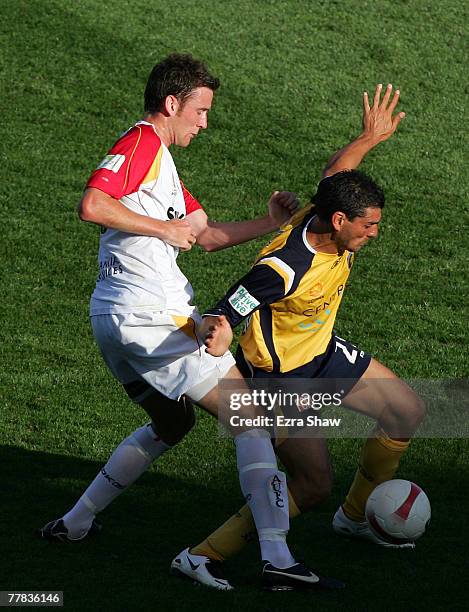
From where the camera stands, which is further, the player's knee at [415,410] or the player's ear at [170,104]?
the player's knee at [415,410]

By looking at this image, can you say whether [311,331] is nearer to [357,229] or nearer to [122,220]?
[357,229]

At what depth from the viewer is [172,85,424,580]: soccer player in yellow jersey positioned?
18.5 ft

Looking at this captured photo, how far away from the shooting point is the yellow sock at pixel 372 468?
20.4 ft

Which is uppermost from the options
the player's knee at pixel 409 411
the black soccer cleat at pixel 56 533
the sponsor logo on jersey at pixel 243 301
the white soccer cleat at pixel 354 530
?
the sponsor logo on jersey at pixel 243 301

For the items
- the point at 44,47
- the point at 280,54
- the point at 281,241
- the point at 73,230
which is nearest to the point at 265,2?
the point at 280,54

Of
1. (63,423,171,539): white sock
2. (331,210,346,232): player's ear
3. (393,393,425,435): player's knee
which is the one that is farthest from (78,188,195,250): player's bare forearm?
(393,393,425,435): player's knee

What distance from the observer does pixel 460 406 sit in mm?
8773

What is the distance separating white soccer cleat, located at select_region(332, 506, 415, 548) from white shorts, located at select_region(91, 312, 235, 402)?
137 cm

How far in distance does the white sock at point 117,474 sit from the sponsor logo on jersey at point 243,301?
1040 mm

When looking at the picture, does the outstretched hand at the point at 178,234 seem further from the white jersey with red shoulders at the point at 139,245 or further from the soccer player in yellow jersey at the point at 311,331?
the soccer player in yellow jersey at the point at 311,331

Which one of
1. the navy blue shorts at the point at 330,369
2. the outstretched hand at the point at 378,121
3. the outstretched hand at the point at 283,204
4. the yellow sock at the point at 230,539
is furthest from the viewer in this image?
the outstretched hand at the point at 378,121

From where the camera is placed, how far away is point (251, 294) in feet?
18.3

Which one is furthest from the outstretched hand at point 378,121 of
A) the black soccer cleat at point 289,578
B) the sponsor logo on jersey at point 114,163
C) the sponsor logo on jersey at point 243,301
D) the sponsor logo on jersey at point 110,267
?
the black soccer cleat at point 289,578

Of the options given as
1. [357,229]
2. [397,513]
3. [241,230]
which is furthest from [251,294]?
[397,513]
